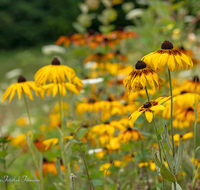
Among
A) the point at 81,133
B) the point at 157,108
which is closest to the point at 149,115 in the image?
the point at 157,108

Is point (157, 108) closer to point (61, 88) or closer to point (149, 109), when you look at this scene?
point (149, 109)

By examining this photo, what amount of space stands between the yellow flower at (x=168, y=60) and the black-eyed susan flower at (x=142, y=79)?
0.09ft

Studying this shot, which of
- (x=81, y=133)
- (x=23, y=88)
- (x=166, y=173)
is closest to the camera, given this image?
(x=166, y=173)

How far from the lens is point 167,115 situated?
4.33 feet

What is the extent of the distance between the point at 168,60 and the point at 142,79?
11 cm

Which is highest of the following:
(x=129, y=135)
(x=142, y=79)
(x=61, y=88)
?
(x=61, y=88)

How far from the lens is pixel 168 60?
32.3 inches

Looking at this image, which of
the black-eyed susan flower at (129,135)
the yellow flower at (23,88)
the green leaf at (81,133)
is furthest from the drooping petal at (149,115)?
the yellow flower at (23,88)

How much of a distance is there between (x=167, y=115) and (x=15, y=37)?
68.4 ft

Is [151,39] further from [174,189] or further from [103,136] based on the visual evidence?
[174,189]

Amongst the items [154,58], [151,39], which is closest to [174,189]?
[154,58]

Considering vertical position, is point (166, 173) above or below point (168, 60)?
below

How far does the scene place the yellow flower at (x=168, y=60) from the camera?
81 cm

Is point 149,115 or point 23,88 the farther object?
point 23,88
